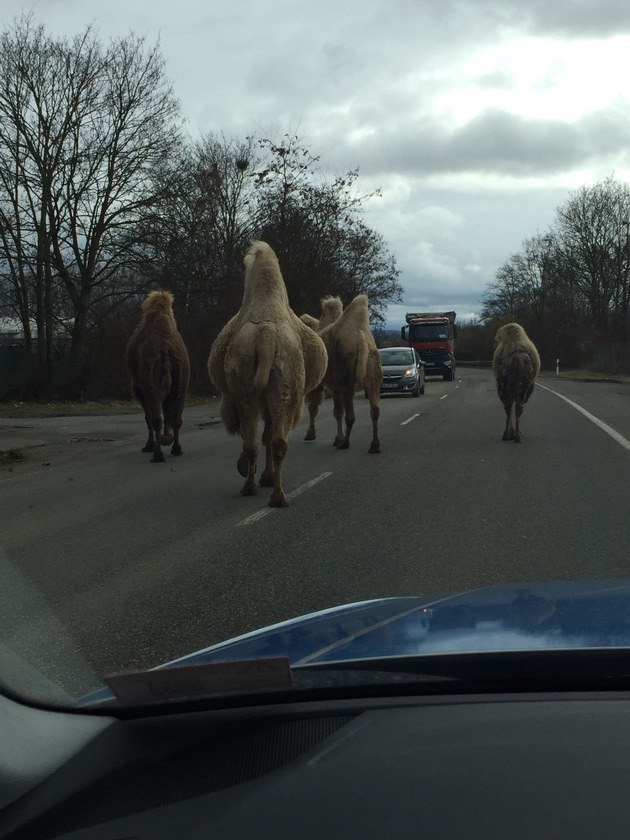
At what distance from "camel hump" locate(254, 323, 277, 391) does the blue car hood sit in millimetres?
5256

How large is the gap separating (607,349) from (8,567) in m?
53.5

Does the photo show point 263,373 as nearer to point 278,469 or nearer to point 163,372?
point 278,469

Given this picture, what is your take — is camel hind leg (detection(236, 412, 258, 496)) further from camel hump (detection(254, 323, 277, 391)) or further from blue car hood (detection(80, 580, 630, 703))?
blue car hood (detection(80, 580, 630, 703))

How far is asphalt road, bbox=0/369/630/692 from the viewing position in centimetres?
507

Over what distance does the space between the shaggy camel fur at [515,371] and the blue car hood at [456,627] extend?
10887mm

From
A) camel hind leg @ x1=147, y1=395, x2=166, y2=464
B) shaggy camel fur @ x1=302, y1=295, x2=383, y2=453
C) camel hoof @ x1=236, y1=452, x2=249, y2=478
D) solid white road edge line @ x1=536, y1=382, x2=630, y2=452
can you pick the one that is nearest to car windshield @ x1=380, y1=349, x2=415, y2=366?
solid white road edge line @ x1=536, y1=382, x2=630, y2=452

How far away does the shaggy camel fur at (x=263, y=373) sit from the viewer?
8594 millimetres

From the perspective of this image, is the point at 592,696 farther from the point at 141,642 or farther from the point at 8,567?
the point at 8,567

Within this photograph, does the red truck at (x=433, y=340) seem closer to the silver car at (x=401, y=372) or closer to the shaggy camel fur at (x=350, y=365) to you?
the silver car at (x=401, y=372)

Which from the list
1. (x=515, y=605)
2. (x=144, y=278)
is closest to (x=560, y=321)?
(x=144, y=278)

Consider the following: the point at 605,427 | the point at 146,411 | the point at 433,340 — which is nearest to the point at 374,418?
the point at 146,411

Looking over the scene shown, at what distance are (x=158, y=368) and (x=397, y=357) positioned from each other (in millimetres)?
18535

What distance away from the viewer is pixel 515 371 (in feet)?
45.4

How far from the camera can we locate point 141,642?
464 centimetres
